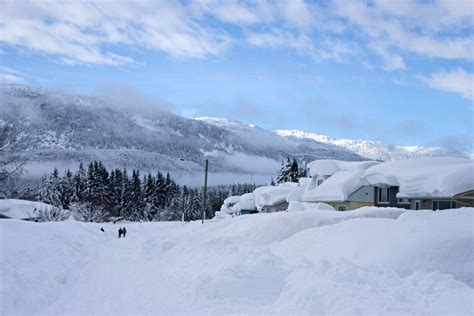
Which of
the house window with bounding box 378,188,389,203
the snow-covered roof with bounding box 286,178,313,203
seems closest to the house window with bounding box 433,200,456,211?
the house window with bounding box 378,188,389,203

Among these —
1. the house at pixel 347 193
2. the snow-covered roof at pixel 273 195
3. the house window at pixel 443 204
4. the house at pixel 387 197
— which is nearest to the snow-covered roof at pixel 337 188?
the house at pixel 347 193

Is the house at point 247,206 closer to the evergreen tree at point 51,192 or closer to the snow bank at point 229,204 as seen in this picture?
the snow bank at point 229,204

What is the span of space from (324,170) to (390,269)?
3587 centimetres

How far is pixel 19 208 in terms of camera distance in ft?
205

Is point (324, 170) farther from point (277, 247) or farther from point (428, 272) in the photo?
point (428, 272)

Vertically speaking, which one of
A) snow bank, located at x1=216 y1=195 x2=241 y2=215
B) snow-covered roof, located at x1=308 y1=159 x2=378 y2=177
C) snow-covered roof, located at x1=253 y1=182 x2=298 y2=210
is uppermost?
snow-covered roof, located at x1=308 y1=159 x2=378 y2=177

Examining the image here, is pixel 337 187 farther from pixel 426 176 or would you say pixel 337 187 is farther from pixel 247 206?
pixel 247 206

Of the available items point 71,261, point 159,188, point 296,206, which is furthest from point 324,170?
point 159,188

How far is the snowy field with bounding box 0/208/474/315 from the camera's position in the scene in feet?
28.9

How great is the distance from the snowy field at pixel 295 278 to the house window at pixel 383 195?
2230cm

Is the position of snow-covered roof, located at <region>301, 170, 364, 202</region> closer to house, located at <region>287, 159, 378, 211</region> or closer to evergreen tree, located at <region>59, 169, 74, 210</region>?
house, located at <region>287, 159, 378, 211</region>

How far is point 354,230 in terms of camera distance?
14.9 m

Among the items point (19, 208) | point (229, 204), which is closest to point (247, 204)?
point (229, 204)

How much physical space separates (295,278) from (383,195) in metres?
28.6
